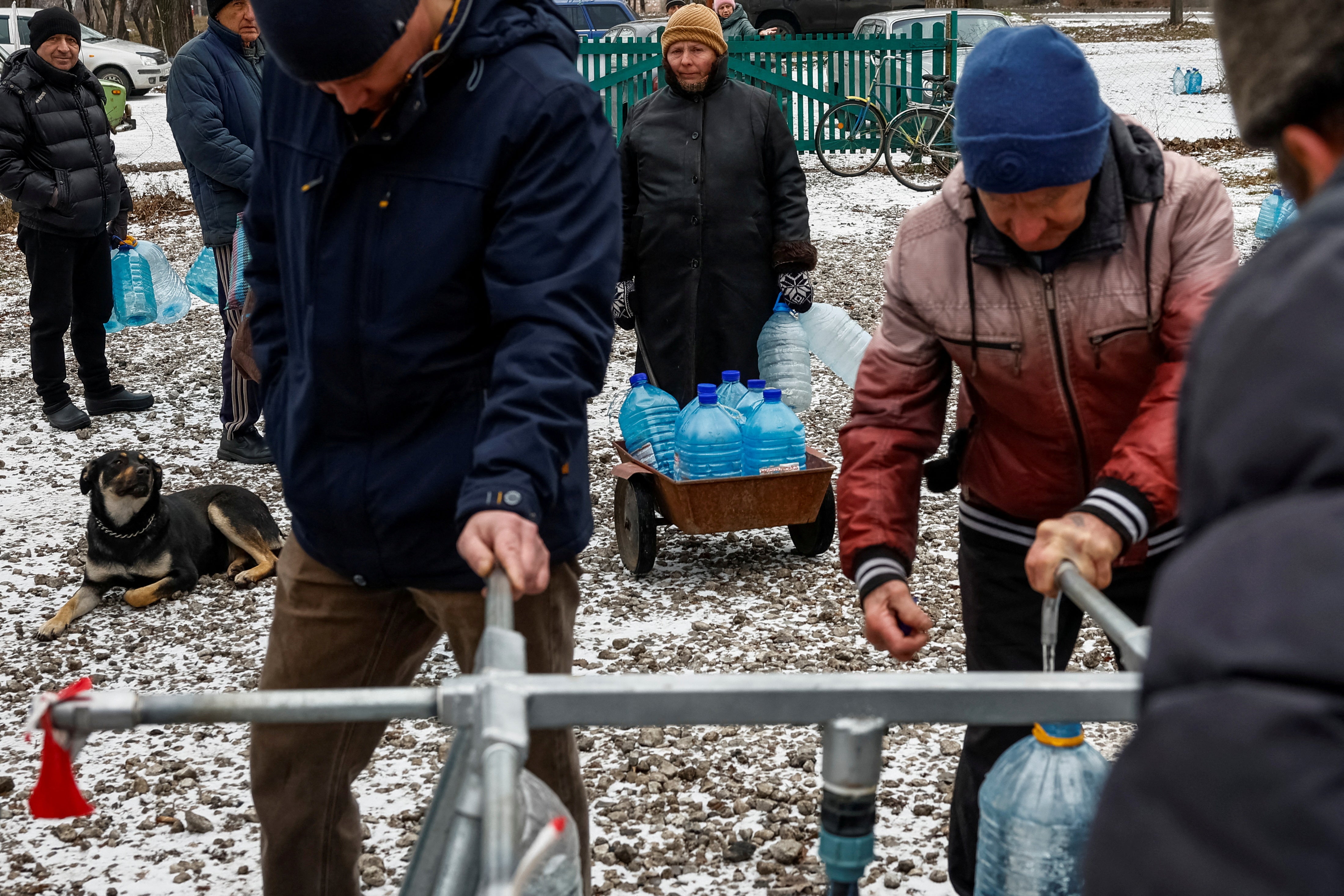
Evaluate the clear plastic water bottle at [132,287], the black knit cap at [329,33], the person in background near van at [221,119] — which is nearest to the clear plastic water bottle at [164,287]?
the clear plastic water bottle at [132,287]

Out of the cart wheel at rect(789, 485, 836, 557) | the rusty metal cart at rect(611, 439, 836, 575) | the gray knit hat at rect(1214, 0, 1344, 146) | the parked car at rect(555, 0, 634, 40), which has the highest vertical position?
the parked car at rect(555, 0, 634, 40)

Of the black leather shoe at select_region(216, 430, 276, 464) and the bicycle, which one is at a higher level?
the bicycle

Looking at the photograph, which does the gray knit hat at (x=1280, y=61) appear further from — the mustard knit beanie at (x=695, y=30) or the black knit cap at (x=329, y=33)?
the mustard knit beanie at (x=695, y=30)

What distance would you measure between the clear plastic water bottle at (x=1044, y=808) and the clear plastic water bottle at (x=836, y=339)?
5018 millimetres

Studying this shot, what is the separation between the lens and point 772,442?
521 centimetres

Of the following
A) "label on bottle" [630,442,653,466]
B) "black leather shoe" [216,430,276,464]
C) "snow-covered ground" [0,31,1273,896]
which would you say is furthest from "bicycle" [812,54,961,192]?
"label on bottle" [630,442,653,466]

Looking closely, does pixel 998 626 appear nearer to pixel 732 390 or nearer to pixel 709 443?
pixel 709 443

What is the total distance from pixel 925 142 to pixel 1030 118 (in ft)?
44.6

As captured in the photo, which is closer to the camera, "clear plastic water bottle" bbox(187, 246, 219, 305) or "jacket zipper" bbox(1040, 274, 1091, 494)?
"jacket zipper" bbox(1040, 274, 1091, 494)

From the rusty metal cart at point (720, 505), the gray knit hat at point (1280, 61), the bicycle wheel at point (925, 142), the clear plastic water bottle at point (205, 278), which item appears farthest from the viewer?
the bicycle wheel at point (925, 142)

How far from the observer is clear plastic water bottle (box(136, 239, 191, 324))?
8.70 meters

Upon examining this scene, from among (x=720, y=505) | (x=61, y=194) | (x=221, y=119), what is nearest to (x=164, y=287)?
(x=61, y=194)

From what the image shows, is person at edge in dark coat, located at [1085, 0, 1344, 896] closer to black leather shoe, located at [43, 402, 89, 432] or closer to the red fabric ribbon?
the red fabric ribbon

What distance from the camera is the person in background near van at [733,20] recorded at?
12641mm
